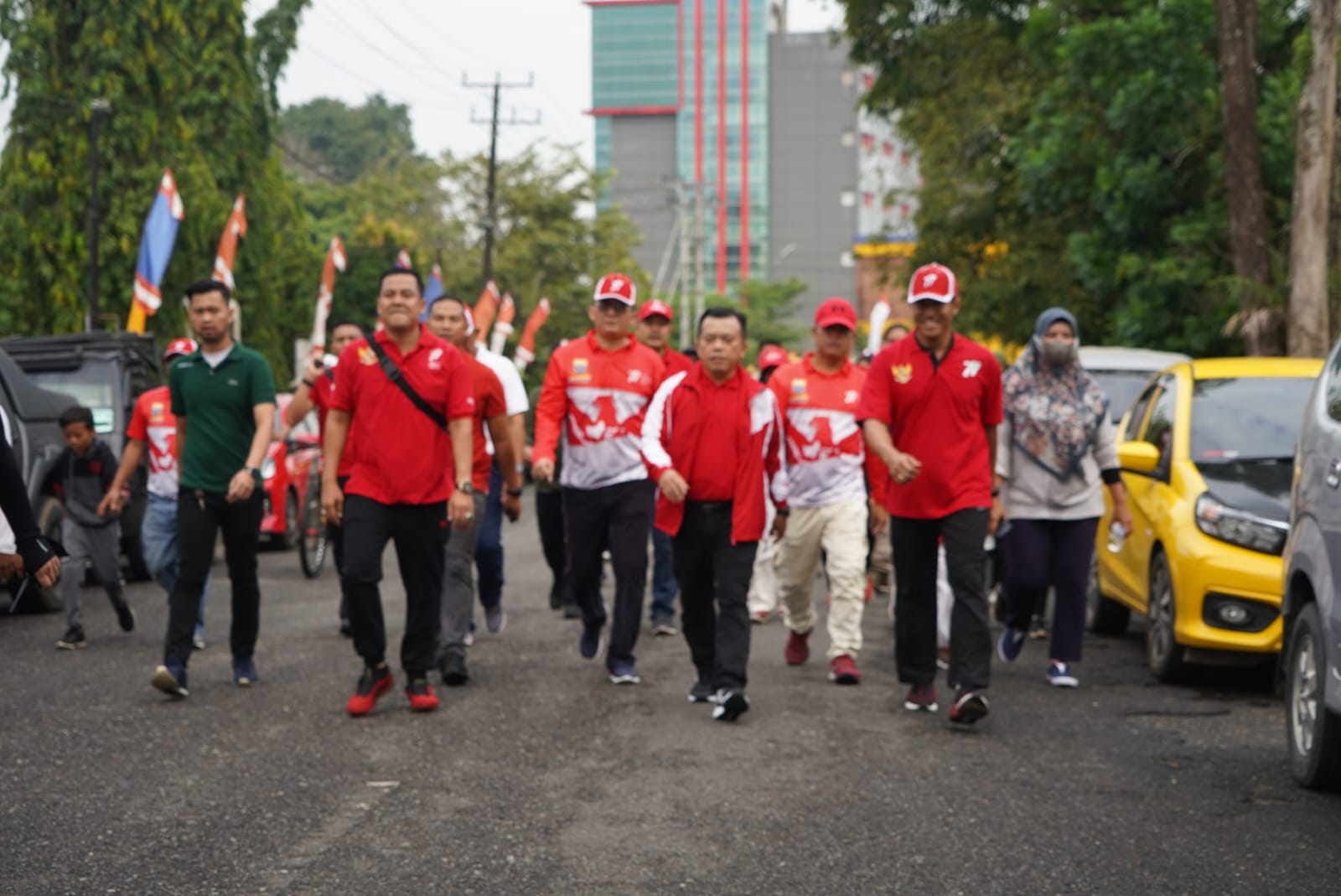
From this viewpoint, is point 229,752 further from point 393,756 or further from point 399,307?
point 399,307

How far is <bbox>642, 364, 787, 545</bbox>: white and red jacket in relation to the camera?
8586 millimetres

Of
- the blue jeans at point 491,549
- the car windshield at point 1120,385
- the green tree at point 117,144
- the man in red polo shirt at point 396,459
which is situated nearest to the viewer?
the man in red polo shirt at point 396,459

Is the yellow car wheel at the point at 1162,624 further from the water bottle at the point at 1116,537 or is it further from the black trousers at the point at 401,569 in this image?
the black trousers at the point at 401,569

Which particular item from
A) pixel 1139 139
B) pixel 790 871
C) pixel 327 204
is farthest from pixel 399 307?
pixel 327 204

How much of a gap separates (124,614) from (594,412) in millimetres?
4335

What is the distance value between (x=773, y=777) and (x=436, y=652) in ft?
10.4

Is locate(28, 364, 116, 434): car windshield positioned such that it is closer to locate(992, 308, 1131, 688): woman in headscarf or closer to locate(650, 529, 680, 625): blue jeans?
locate(650, 529, 680, 625): blue jeans

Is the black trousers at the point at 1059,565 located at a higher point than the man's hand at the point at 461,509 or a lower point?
lower

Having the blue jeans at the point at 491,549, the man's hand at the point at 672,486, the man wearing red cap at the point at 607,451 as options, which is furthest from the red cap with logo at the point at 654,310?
the man's hand at the point at 672,486

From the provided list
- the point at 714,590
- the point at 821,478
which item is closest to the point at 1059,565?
the point at 821,478

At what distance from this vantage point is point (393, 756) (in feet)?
24.3

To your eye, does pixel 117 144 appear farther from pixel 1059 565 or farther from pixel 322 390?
pixel 1059 565

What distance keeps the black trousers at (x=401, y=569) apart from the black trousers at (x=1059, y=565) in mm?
2930

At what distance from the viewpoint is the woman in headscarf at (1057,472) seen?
31.2 ft
